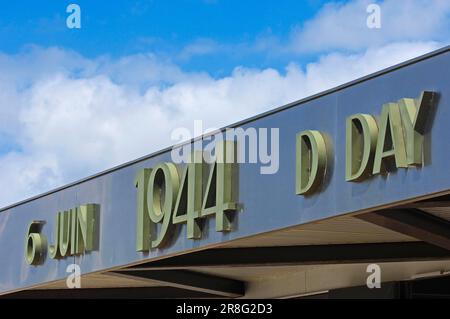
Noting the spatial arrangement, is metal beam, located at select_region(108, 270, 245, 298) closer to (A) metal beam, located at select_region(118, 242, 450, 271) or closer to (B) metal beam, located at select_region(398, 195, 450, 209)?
(A) metal beam, located at select_region(118, 242, 450, 271)

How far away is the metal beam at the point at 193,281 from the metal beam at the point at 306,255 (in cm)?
152

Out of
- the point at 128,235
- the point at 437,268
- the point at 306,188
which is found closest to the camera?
the point at 306,188

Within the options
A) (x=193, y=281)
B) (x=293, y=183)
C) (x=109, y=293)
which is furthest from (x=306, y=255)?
(x=109, y=293)

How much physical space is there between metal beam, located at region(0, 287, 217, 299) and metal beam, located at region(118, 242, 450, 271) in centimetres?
459

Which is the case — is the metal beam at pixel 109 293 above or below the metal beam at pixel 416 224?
above

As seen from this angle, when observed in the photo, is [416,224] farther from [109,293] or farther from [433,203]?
[109,293]

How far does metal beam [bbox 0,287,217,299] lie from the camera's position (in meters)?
21.7

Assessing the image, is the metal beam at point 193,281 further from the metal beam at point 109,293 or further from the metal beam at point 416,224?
the metal beam at point 416,224

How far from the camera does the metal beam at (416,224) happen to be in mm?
13266

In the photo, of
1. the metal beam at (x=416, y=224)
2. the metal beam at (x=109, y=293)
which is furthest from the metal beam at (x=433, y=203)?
the metal beam at (x=109, y=293)
